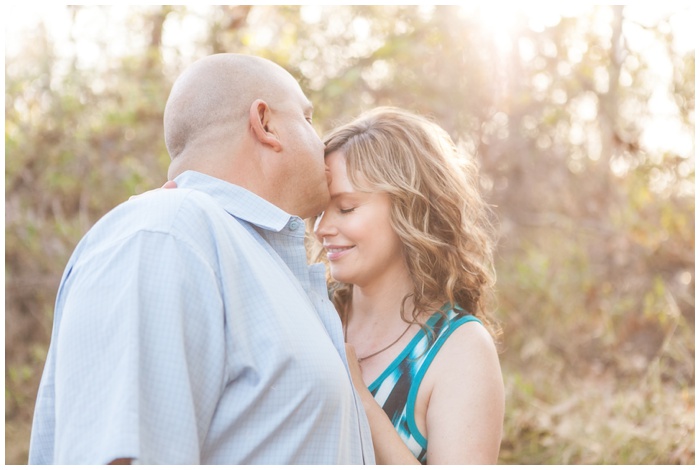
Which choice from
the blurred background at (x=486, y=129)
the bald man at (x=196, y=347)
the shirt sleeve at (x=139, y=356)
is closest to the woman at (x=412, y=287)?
the bald man at (x=196, y=347)

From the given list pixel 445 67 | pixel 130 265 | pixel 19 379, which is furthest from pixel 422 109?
pixel 130 265

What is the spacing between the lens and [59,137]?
5.34 m

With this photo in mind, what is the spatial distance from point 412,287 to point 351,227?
314mm

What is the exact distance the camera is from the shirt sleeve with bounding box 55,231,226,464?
1.23m

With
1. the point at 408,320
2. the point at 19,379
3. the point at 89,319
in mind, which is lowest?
the point at 19,379

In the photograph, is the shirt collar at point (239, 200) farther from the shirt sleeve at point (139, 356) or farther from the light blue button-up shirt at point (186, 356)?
the shirt sleeve at point (139, 356)

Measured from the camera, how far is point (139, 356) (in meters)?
1.25

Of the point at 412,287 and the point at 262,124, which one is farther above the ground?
the point at 262,124

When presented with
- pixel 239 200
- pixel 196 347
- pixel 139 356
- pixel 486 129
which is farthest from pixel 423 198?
pixel 486 129

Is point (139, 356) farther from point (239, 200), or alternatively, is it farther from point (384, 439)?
point (384, 439)

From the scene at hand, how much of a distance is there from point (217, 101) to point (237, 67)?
12cm

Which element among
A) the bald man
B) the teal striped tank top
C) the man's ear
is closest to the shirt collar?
the bald man

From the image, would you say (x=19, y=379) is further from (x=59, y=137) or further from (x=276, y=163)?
(x=276, y=163)

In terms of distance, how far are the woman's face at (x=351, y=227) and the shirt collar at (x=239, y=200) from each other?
55 centimetres
